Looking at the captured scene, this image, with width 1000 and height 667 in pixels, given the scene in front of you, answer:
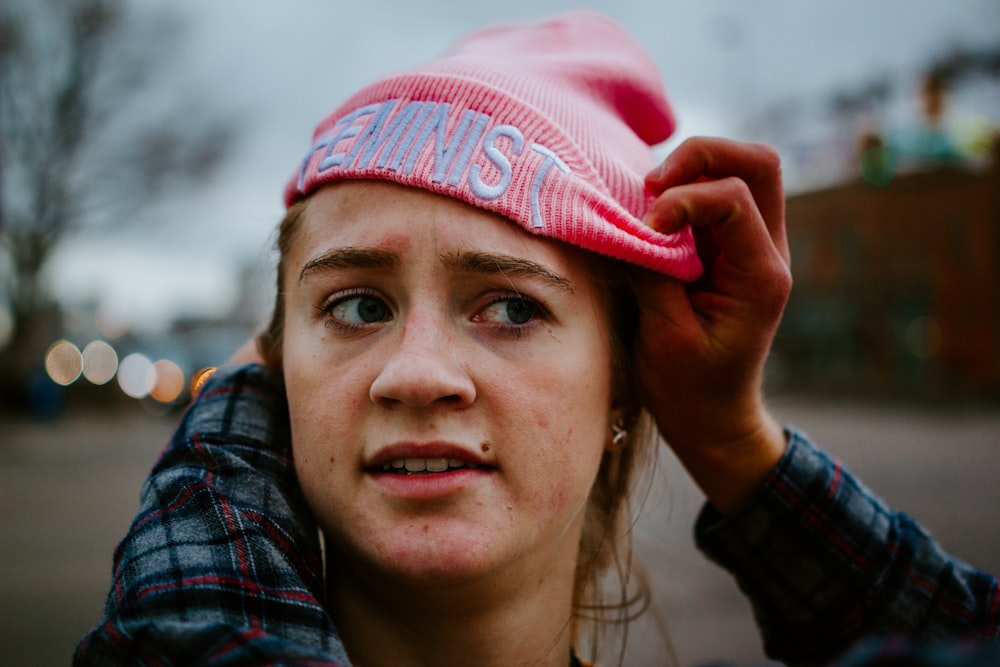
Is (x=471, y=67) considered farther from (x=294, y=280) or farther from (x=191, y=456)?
(x=191, y=456)

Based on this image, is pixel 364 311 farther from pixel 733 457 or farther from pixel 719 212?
pixel 733 457

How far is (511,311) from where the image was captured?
1.54 m

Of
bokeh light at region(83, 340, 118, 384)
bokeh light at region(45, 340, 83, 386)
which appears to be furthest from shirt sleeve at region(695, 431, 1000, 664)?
bokeh light at region(83, 340, 118, 384)

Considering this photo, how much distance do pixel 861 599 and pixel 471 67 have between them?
156 cm

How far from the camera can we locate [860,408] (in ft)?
75.9

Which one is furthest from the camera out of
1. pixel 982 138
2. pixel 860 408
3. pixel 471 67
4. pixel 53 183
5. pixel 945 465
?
pixel 982 138

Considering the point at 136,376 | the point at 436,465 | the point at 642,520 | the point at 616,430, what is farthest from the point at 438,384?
the point at 136,376

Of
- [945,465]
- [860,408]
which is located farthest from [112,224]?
[860,408]

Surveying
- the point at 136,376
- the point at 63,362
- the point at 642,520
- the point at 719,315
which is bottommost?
the point at 136,376

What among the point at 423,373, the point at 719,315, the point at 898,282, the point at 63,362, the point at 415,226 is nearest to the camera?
the point at 423,373

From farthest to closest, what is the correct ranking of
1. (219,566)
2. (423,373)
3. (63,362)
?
(63,362), (423,373), (219,566)

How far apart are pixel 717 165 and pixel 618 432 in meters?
0.64

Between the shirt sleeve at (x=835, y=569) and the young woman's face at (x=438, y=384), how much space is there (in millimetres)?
613

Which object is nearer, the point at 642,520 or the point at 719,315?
the point at 719,315
